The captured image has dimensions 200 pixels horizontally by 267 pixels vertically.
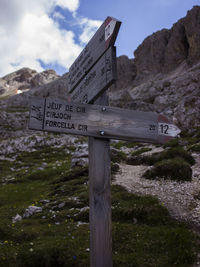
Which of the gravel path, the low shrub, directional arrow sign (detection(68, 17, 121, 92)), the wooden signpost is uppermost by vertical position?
directional arrow sign (detection(68, 17, 121, 92))

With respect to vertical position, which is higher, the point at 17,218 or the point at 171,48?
the point at 171,48

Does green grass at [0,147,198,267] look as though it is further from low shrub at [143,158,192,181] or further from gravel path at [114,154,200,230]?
low shrub at [143,158,192,181]

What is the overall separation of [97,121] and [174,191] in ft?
30.3

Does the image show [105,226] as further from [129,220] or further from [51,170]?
[51,170]

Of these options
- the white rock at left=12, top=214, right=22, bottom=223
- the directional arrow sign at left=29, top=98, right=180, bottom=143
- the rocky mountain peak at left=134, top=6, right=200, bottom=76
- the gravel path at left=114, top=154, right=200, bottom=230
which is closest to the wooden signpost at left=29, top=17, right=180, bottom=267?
the directional arrow sign at left=29, top=98, right=180, bottom=143

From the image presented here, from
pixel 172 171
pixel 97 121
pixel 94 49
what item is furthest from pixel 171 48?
pixel 97 121

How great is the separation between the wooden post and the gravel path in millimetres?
5523

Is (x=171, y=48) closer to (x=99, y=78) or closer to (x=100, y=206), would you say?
(x=99, y=78)

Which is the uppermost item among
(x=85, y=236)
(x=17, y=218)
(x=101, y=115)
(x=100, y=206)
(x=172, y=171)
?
(x=101, y=115)

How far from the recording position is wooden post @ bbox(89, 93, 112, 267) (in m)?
4.12

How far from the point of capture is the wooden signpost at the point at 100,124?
4102mm

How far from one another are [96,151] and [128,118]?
3.08 ft

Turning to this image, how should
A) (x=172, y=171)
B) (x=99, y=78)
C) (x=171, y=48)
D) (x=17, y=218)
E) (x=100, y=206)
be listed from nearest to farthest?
(x=100, y=206), (x=99, y=78), (x=17, y=218), (x=172, y=171), (x=171, y=48)

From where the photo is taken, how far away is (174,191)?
12031mm
